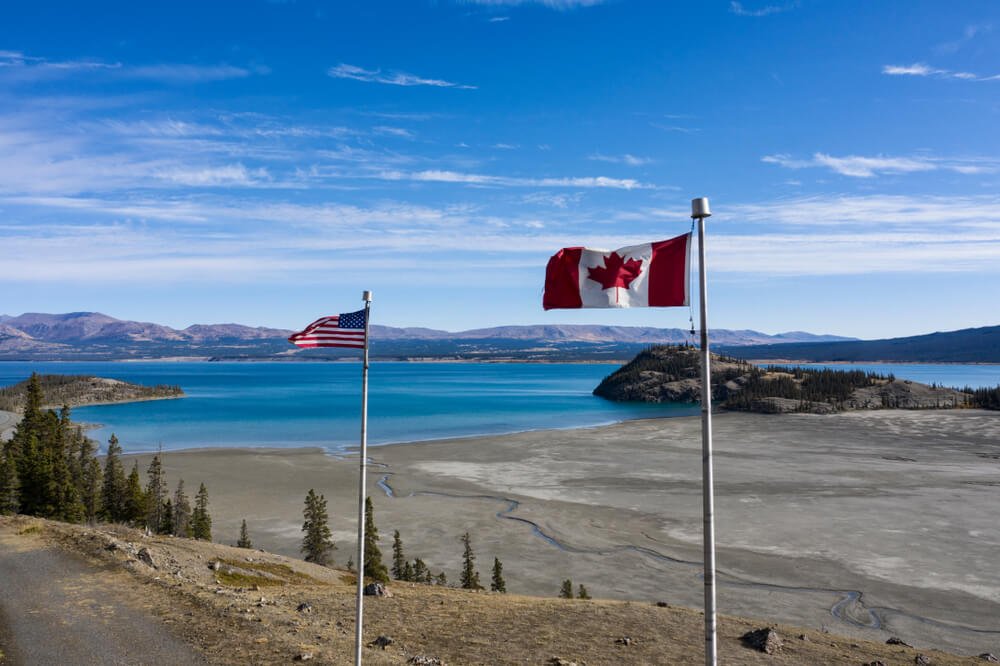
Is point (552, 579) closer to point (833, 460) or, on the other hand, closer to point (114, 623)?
point (114, 623)

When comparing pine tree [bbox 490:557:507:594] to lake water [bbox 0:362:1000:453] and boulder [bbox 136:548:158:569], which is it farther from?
lake water [bbox 0:362:1000:453]

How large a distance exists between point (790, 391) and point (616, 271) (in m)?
158

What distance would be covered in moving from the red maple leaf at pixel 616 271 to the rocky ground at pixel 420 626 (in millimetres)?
12428

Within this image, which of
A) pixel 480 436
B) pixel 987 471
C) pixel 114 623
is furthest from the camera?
pixel 480 436

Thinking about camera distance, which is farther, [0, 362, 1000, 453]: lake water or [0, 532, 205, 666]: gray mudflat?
[0, 362, 1000, 453]: lake water

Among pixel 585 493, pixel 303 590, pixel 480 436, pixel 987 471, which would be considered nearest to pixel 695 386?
pixel 480 436

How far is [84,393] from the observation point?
180 meters

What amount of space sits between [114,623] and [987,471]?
7664 cm

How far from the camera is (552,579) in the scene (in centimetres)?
3691

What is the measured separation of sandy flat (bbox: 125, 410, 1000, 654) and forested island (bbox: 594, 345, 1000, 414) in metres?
53.8

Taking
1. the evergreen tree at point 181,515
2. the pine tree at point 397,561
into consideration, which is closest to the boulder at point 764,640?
the pine tree at point 397,561

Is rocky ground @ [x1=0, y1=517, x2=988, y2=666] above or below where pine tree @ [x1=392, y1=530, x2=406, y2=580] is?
above

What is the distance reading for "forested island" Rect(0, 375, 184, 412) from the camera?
16681 cm

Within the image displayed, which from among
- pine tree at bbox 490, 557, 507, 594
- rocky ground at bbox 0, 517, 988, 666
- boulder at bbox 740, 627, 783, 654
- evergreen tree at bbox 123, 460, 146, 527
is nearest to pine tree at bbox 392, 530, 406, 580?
pine tree at bbox 490, 557, 507, 594
